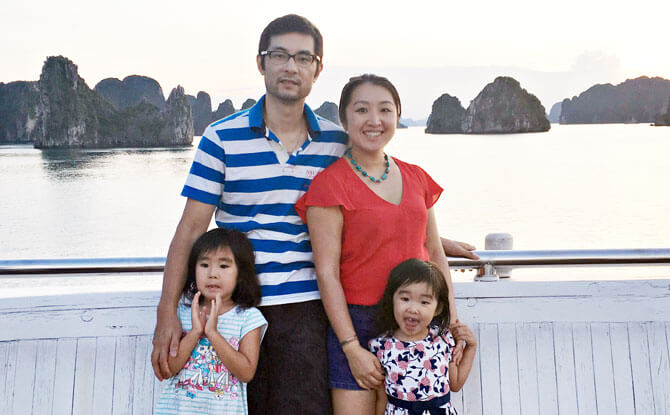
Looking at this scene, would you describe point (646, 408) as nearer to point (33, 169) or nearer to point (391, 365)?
point (391, 365)

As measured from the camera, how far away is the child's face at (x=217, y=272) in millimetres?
1707

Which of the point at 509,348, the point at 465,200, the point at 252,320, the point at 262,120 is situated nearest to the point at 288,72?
the point at 262,120

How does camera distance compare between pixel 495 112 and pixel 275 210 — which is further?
pixel 495 112

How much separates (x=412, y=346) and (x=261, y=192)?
0.61 metres

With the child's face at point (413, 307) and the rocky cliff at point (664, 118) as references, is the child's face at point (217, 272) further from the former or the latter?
the rocky cliff at point (664, 118)

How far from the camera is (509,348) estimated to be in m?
2.10

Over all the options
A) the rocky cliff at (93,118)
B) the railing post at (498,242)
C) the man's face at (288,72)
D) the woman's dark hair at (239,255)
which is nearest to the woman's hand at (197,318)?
the woman's dark hair at (239,255)

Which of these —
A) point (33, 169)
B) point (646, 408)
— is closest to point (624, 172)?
point (646, 408)

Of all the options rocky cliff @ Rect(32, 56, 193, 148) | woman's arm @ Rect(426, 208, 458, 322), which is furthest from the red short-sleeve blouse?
rocky cliff @ Rect(32, 56, 193, 148)

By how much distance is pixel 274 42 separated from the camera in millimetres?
1792

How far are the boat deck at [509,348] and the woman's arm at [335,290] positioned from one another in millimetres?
506

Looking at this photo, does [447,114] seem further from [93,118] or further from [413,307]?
[413,307]

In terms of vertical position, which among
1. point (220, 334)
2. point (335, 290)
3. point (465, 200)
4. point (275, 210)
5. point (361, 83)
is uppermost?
point (465, 200)

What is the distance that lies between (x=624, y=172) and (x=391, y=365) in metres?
52.1
